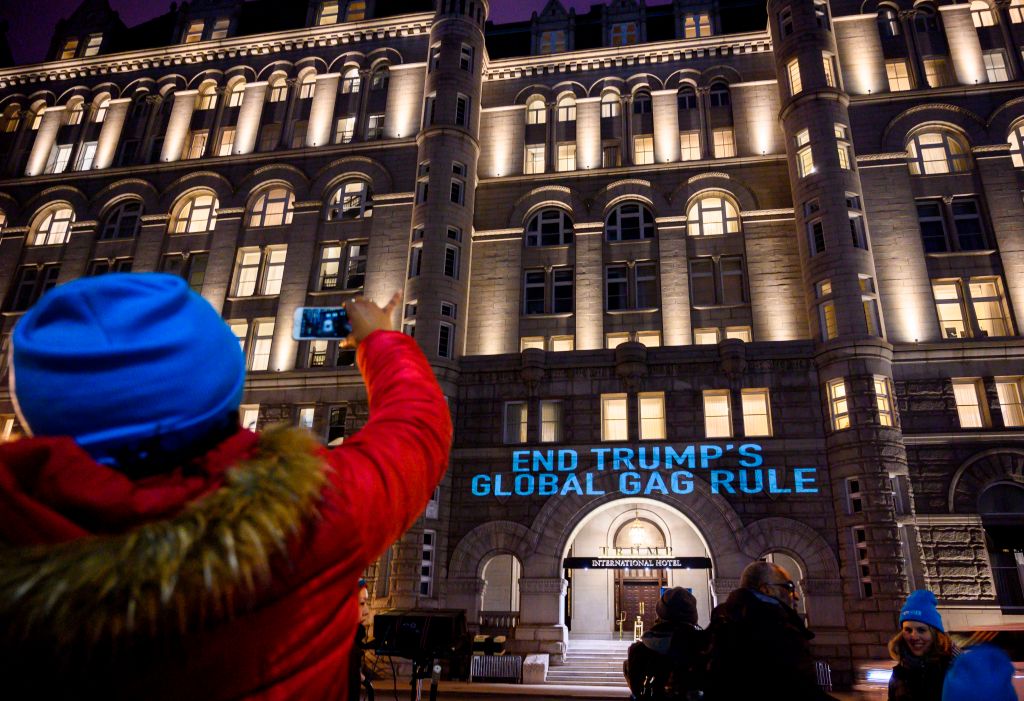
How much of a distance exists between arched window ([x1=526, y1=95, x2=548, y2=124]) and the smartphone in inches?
1286

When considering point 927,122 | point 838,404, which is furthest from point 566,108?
point 838,404

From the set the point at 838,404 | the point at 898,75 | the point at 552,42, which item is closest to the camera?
the point at 838,404

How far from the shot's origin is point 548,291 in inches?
1143

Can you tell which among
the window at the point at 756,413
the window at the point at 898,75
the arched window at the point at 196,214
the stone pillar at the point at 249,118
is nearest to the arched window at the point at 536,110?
the stone pillar at the point at 249,118

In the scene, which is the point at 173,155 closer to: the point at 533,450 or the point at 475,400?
the point at 475,400

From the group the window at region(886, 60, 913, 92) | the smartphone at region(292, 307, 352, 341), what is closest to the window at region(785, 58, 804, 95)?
the window at region(886, 60, 913, 92)

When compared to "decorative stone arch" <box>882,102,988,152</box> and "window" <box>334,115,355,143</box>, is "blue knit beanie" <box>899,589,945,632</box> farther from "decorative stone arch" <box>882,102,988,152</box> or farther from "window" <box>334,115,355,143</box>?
"window" <box>334,115,355,143</box>

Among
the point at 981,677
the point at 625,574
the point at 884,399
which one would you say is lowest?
the point at 981,677

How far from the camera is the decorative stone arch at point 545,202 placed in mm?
30281

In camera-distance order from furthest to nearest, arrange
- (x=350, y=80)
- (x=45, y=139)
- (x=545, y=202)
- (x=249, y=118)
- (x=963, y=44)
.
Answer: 1. (x=45, y=139)
2. (x=350, y=80)
3. (x=249, y=118)
4. (x=545, y=202)
5. (x=963, y=44)

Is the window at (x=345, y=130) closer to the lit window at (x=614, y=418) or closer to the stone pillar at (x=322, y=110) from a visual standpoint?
the stone pillar at (x=322, y=110)

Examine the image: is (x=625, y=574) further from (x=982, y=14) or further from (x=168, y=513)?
(x=168, y=513)

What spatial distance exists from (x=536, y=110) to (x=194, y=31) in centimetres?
2104

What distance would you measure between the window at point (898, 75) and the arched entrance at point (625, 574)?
2145cm
